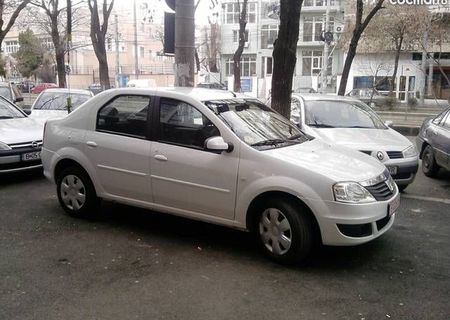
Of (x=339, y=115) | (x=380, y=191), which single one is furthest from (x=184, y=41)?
(x=380, y=191)

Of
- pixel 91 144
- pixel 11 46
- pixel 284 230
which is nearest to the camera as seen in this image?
pixel 284 230

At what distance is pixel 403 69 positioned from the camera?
4225 cm

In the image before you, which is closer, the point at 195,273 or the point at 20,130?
the point at 195,273

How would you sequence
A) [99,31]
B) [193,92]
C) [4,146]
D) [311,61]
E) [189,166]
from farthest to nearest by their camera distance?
1. [311,61]
2. [99,31]
3. [4,146]
4. [193,92]
5. [189,166]

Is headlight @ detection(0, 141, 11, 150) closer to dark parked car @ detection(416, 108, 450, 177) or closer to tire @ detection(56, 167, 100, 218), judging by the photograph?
tire @ detection(56, 167, 100, 218)

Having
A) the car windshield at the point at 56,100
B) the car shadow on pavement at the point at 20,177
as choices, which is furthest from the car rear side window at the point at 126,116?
the car windshield at the point at 56,100

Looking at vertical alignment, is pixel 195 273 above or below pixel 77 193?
below

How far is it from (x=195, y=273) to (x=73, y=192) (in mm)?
2291

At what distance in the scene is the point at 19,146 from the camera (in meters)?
7.71

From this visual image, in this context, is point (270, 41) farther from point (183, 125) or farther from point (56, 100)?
point (183, 125)

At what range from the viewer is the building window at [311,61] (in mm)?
50500

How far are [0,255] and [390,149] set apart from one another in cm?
524

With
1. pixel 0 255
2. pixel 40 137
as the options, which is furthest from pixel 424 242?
pixel 40 137

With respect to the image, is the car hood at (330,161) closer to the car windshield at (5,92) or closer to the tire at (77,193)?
the tire at (77,193)
